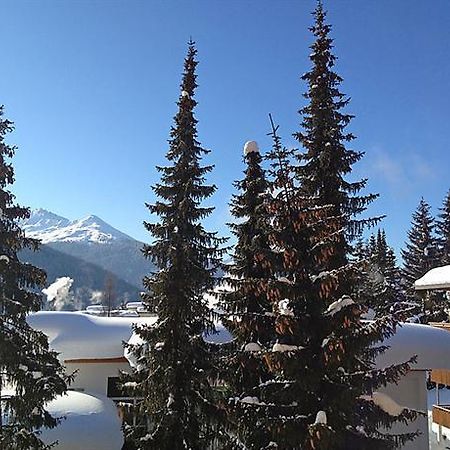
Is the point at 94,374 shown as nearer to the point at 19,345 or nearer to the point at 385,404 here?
the point at 19,345

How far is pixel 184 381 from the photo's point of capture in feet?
38.7

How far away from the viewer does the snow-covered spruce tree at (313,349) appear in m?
8.33

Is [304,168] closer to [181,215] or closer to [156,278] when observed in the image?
[181,215]

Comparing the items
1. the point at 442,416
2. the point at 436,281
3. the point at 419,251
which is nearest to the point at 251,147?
the point at 442,416

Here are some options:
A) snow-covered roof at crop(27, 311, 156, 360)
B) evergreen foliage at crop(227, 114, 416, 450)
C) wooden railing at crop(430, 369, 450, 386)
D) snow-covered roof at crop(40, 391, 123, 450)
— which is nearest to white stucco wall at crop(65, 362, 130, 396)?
snow-covered roof at crop(27, 311, 156, 360)

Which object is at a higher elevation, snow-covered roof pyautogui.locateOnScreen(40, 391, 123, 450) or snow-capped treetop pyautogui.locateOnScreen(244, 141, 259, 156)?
snow-capped treetop pyautogui.locateOnScreen(244, 141, 259, 156)

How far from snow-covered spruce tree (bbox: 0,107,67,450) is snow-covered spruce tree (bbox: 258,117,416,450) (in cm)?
412

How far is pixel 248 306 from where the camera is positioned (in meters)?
12.7

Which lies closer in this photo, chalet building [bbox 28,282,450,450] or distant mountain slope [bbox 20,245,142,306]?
chalet building [bbox 28,282,450,450]

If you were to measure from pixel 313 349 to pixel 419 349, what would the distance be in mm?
7248

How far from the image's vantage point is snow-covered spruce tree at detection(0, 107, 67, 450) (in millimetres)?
9719

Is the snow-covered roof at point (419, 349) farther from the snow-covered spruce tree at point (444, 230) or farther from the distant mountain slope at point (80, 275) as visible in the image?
the distant mountain slope at point (80, 275)

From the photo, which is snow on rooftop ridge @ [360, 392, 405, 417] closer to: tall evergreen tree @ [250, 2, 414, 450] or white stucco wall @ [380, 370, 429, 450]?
tall evergreen tree @ [250, 2, 414, 450]

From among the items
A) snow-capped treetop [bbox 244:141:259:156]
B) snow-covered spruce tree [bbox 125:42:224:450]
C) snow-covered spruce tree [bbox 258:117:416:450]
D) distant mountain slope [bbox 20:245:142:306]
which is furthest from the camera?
distant mountain slope [bbox 20:245:142:306]
